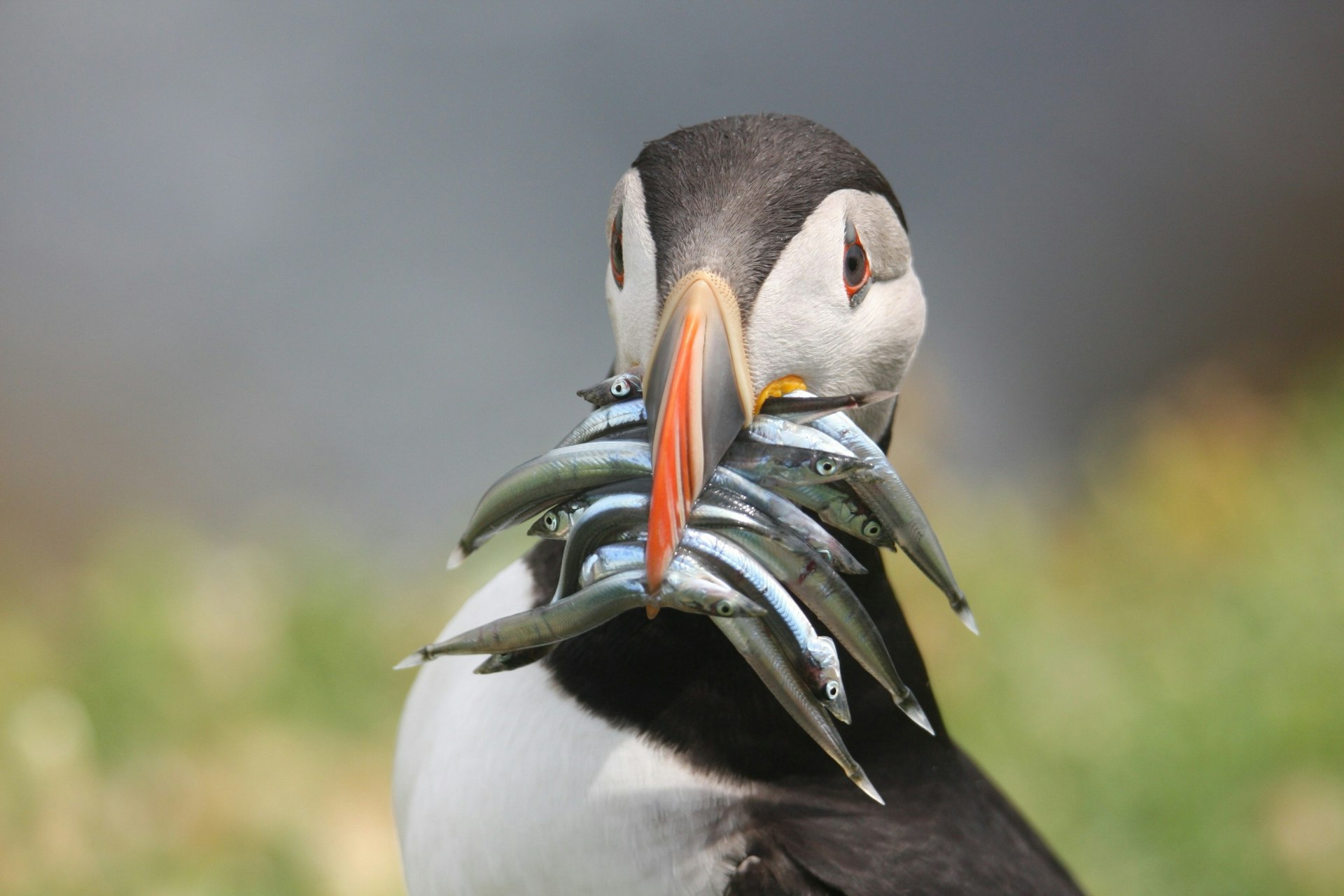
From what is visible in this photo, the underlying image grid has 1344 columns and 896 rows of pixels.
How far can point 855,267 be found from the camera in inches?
65.7

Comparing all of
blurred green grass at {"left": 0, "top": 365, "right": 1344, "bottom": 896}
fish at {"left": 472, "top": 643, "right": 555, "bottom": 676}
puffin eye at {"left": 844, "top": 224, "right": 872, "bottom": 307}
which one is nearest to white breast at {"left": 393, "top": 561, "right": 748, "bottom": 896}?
fish at {"left": 472, "top": 643, "right": 555, "bottom": 676}

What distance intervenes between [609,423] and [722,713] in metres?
0.46

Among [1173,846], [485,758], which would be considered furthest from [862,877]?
[1173,846]

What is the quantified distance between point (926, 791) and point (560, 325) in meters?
4.47

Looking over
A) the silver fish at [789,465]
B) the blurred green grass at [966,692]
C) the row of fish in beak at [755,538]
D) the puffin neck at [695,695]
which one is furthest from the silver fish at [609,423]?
the blurred green grass at [966,692]

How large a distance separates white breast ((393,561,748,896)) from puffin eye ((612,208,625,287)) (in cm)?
45

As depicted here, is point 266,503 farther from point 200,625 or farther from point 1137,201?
point 1137,201

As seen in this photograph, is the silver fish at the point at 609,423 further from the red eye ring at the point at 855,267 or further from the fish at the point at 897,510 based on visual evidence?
the red eye ring at the point at 855,267

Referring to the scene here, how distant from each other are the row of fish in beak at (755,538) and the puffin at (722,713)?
139mm

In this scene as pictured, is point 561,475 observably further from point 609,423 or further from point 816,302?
point 816,302

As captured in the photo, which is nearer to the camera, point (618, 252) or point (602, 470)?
point (602, 470)

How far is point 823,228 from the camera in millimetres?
1611

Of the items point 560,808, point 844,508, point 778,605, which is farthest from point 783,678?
point 560,808

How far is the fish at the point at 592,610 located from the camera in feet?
4.04
